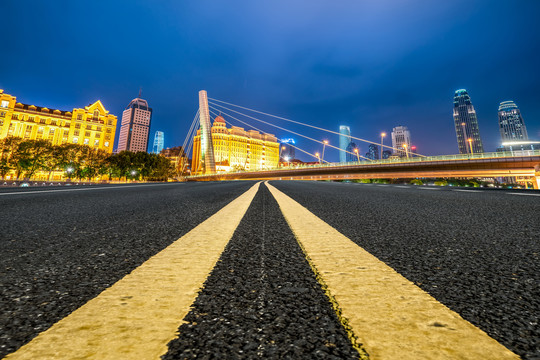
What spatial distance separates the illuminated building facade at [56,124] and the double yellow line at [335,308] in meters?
99.3

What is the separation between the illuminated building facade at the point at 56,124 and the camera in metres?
71.9

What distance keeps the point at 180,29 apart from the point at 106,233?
197373 mm

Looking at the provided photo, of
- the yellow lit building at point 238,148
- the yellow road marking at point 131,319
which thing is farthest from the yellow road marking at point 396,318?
the yellow lit building at point 238,148

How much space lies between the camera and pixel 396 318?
53 cm

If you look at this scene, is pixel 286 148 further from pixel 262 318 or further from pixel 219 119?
pixel 262 318

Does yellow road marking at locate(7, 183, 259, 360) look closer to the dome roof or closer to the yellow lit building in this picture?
the yellow lit building

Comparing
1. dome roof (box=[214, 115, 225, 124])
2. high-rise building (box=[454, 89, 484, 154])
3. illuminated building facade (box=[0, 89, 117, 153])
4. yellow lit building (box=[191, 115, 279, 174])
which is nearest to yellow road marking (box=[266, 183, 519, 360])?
illuminated building facade (box=[0, 89, 117, 153])

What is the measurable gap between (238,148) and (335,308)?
125327mm

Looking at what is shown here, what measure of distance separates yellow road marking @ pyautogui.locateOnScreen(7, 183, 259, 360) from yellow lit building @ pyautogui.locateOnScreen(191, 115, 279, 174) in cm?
11071

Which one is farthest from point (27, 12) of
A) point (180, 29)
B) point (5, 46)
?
point (180, 29)

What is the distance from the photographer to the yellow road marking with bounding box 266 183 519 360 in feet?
1.41

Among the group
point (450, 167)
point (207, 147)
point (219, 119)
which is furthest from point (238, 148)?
point (450, 167)

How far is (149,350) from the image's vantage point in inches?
16.6

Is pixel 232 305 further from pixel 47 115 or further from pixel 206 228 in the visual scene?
pixel 47 115
